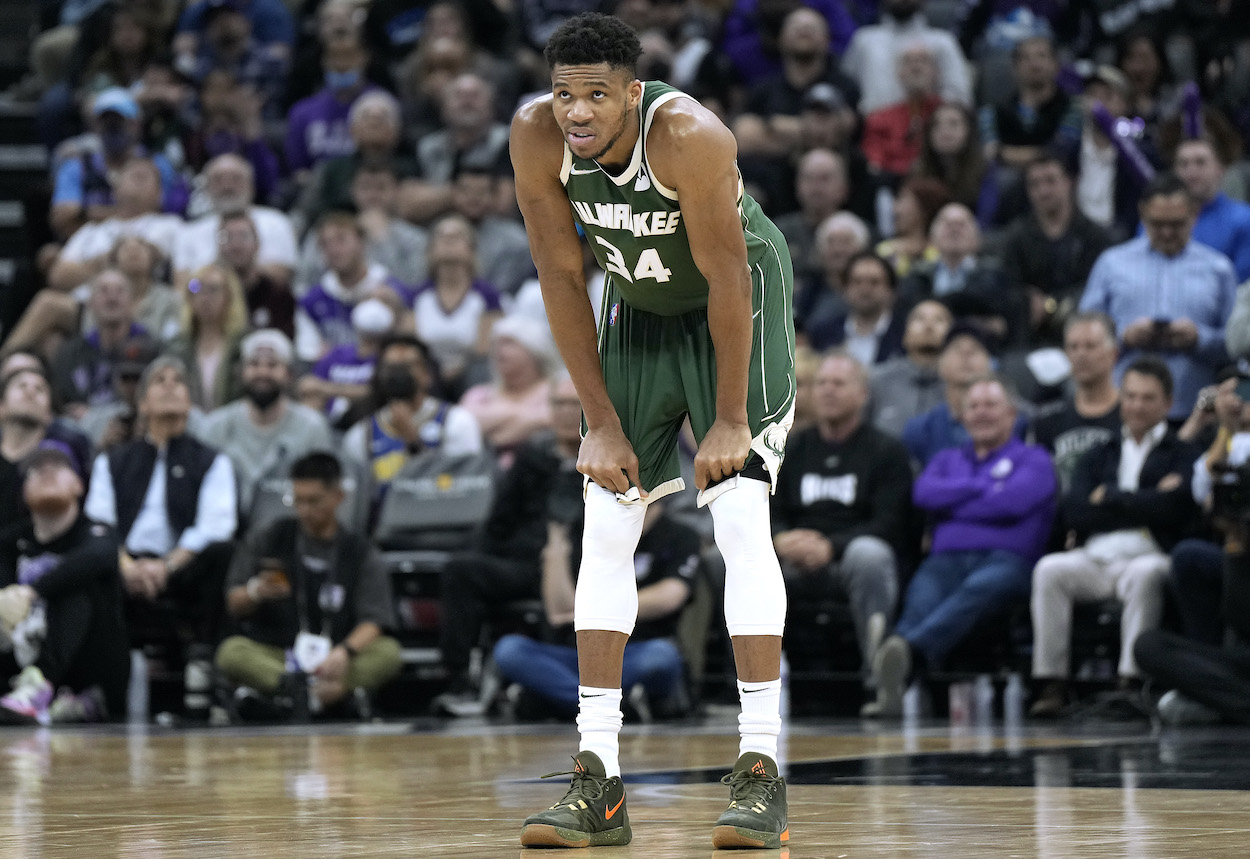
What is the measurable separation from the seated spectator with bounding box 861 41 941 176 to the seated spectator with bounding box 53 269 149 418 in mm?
4389

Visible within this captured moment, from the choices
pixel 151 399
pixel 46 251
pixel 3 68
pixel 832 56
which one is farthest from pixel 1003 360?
pixel 3 68

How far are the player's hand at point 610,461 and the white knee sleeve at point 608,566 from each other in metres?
0.04

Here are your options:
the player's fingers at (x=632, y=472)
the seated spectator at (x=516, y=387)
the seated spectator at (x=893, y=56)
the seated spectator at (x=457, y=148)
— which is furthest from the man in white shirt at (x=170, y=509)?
the player's fingers at (x=632, y=472)

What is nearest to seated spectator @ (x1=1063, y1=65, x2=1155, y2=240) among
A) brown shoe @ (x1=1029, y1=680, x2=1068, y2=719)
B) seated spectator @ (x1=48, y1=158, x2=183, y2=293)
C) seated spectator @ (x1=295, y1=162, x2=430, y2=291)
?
brown shoe @ (x1=1029, y1=680, x2=1068, y2=719)

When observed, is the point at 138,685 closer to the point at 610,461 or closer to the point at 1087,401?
the point at 1087,401

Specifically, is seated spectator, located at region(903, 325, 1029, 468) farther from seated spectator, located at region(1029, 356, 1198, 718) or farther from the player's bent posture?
the player's bent posture

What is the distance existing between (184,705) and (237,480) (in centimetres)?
110

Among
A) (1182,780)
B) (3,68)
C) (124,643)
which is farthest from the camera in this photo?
(3,68)

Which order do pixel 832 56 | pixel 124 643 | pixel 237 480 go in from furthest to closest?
1. pixel 832 56
2. pixel 237 480
3. pixel 124 643

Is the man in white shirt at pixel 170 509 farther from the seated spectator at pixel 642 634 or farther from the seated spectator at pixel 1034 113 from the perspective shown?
the seated spectator at pixel 1034 113

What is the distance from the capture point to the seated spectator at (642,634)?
764cm

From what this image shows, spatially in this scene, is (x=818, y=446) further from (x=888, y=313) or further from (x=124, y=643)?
(x=124, y=643)

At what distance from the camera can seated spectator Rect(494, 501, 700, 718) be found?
25.1 feet

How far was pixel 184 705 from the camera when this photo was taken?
8.73m
